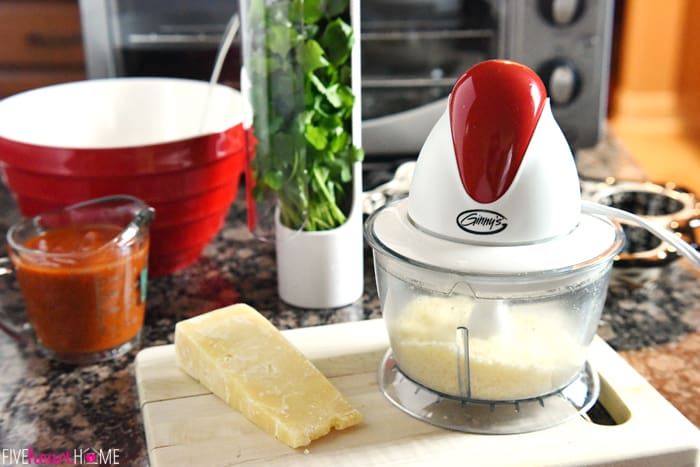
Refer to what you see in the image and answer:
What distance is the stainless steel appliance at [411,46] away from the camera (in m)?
1.13

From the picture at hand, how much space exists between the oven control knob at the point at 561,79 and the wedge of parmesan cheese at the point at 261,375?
633 mm

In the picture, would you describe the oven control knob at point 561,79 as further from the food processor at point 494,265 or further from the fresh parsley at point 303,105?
the food processor at point 494,265

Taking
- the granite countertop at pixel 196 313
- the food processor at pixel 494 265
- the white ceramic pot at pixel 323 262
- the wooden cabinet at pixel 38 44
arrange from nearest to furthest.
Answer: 1. the food processor at pixel 494 265
2. the granite countertop at pixel 196 313
3. the white ceramic pot at pixel 323 262
4. the wooden cabinet at pixel 38 44

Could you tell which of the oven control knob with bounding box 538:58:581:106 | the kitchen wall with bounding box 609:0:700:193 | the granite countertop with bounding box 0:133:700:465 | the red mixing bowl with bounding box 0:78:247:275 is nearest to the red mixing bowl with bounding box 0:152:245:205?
the red mixing bowl with bounding box 0:78:247:275

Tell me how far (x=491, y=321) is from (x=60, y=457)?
0.32m

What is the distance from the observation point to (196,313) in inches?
32.3

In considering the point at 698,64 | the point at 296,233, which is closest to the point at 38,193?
the point at 296,233

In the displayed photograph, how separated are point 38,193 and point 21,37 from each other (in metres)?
1.01

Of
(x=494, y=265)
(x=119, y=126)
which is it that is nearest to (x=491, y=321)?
(x=494, y=265)

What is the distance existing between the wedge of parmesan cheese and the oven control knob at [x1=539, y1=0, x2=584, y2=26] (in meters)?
0.65

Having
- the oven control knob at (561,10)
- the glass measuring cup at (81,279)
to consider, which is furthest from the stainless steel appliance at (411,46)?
the glass measuring cup at (81,279)

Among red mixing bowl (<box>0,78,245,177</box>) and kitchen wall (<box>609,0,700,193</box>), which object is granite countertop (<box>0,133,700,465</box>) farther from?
kitchen wall (<box>609,0,700,193</box>)

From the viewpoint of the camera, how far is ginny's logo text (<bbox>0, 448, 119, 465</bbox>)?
611 millimetres

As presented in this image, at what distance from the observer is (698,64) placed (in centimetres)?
150
